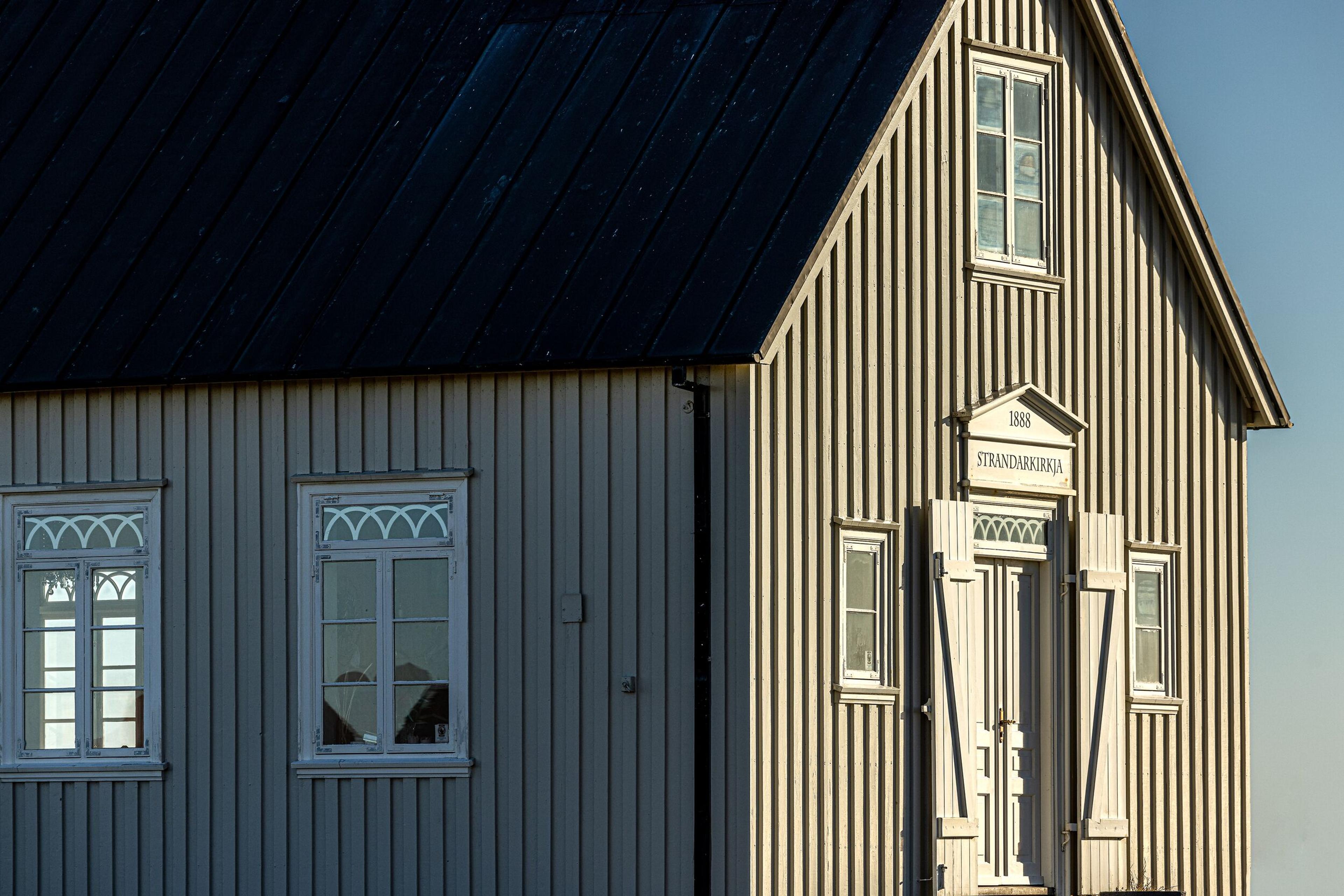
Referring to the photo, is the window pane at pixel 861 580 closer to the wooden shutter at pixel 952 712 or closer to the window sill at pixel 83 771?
the wooden shutter at pixel 952 712

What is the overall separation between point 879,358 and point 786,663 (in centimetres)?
223

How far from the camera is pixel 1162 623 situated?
59.4ft

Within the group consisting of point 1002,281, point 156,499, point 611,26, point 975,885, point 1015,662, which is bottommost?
point 975,885

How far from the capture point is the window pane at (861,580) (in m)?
15.8

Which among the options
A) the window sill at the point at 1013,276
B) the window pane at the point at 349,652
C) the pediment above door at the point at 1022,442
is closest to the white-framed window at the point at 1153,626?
the pediment above door at the point at 1022,442

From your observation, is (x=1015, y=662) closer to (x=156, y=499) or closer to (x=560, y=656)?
(x=560, y=656)

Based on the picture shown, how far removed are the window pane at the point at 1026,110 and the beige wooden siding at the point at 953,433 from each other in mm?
232

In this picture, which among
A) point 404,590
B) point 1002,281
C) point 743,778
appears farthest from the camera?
point 1002,281

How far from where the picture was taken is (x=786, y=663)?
1516cm

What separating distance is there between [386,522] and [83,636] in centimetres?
233

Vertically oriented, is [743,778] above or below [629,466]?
below

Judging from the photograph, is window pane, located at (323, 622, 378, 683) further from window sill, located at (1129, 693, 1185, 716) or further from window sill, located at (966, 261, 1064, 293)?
window sill, located at (1129, 693, 1185, 716)

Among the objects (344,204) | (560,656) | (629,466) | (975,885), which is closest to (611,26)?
(344,204)

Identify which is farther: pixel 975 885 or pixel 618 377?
pixel 975 885
